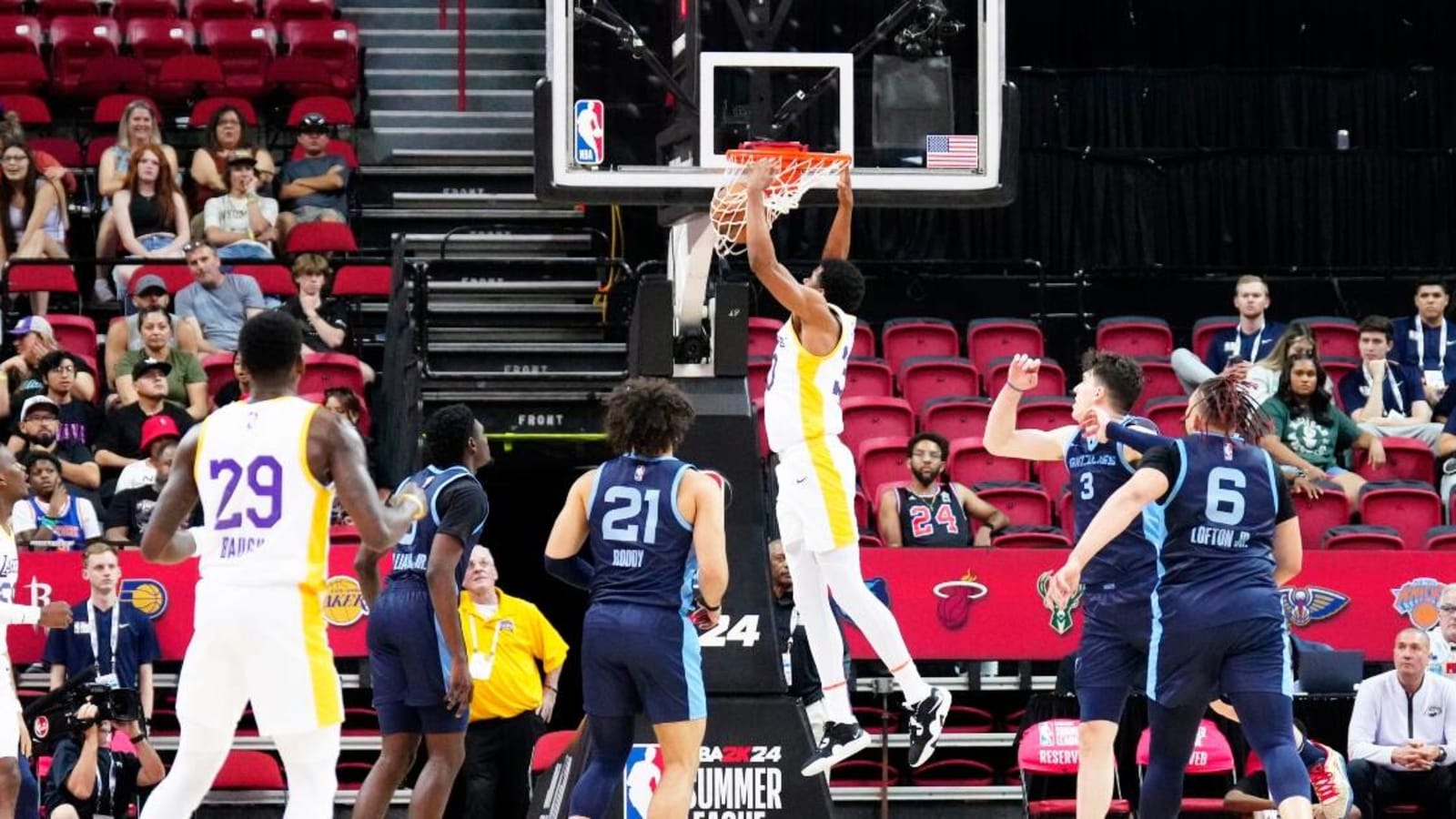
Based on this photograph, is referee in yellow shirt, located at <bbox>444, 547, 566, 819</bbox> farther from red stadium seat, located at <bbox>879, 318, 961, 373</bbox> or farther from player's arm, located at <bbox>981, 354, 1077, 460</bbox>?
red stadium seat, located at <bbox>879, 318, 961, 373</bbox>

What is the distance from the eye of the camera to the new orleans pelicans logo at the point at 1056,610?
1283cm

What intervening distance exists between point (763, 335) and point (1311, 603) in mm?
4110

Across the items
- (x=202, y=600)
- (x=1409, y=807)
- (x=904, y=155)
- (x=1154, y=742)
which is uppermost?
(x=904, y=155)

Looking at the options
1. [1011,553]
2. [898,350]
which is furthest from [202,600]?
[898,350]

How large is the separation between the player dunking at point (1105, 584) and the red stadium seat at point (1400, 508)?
5596mm

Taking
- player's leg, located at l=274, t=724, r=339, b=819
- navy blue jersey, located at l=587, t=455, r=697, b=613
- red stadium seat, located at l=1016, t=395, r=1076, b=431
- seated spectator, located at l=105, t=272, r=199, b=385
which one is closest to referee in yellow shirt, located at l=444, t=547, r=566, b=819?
navy blue jersey, located at l=587, t=455, r=697, b=613

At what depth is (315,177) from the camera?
55.5 feet

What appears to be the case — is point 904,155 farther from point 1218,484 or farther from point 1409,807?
point 1409,807

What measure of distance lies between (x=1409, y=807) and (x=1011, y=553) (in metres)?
2.59

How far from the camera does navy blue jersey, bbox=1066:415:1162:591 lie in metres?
9.01

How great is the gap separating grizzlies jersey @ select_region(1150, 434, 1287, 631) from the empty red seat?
38.1 feet

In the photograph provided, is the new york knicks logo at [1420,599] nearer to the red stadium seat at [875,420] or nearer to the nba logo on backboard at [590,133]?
the red stadium seat at [875,420]

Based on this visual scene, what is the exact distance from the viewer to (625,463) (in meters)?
8.84

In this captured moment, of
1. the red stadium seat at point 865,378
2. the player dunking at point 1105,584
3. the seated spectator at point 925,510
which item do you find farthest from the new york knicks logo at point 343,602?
the player dunking at point 1105,584
